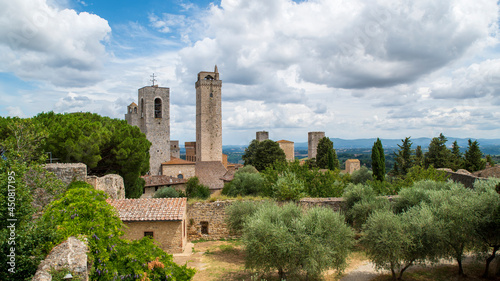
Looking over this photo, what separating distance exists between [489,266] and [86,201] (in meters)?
14.0

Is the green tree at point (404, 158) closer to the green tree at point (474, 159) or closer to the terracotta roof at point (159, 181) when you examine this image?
the green tree at point (474, 159)

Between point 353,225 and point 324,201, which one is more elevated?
point 324,201

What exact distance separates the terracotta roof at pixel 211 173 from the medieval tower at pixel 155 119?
25.1ft

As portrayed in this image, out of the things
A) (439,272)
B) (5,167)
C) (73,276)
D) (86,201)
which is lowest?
(439,272)

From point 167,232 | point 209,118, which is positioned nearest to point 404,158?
point 209,118

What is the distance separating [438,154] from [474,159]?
4.05 metres

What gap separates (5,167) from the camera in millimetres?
8227

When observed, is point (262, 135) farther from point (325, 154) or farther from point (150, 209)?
point (150, 209)

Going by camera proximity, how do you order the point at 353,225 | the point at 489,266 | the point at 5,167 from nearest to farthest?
the point at 5,167
the point at 489,266
the point at 353,225

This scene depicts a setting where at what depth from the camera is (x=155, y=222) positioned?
47.4 ft

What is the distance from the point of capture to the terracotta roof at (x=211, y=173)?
150 feet

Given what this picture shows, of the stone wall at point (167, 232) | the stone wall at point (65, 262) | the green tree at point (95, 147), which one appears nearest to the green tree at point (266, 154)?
the green tree at point (95, 147)

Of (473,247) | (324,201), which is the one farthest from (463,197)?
(324,201)

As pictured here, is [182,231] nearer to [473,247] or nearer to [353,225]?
[353,225]
